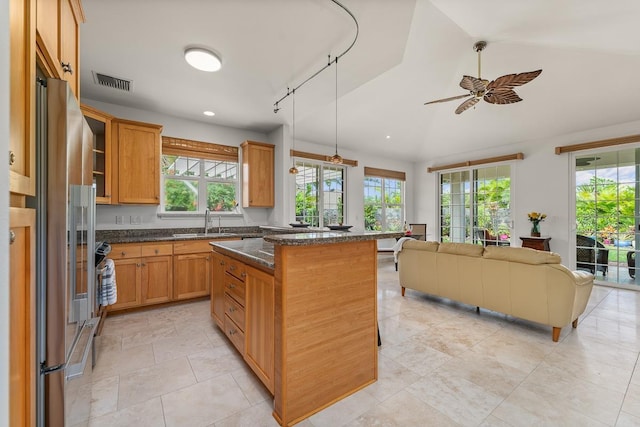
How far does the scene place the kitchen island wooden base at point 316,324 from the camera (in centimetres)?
156

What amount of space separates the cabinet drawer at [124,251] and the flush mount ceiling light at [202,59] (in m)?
2.22

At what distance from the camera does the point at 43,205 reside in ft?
3.24

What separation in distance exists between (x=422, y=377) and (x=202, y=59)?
11.1 ft

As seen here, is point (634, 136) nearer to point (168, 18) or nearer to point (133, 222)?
point (168, 18)

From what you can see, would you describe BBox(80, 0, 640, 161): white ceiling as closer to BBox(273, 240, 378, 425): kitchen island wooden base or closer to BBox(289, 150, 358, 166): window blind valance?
BBox(289, 150, 358, 166): window blind valance

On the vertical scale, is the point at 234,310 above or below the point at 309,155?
below

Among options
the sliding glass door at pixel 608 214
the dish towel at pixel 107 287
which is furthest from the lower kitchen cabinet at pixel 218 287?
the sliding glass door at pixel 608 214

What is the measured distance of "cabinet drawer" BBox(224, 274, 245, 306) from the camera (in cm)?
210

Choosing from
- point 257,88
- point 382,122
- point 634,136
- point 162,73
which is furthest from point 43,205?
point 634,136

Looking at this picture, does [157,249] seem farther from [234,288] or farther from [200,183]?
[234,288]

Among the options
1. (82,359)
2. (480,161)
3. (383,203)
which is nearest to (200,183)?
(82,359)

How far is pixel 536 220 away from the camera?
5395 mm

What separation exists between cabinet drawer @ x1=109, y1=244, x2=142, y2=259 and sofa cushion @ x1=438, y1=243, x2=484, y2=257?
12.5 feet

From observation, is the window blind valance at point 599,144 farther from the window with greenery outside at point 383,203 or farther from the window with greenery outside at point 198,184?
the window with greenery outside at point 198,184
